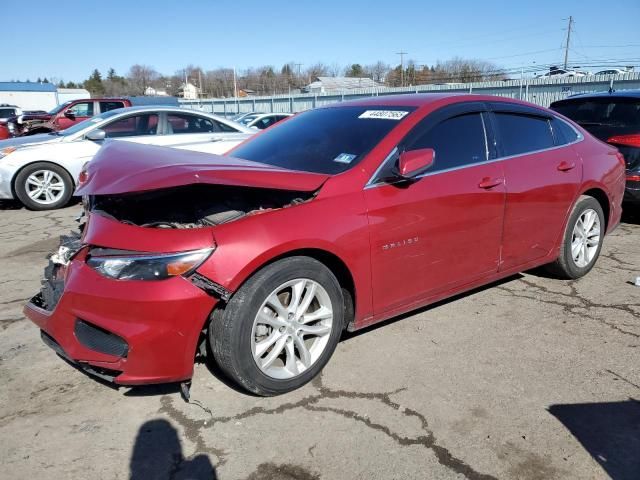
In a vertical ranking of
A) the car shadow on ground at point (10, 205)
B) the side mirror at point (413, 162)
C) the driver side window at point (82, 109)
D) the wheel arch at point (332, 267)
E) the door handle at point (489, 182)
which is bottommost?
the car shadow on ground at point (10, 205)

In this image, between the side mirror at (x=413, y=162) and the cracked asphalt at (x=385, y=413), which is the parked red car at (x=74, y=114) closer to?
the cracked asphalt at (x=385, y=413)

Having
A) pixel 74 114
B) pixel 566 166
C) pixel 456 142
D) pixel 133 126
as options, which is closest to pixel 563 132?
pixel 566 166

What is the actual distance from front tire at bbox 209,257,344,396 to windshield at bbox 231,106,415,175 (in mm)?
740

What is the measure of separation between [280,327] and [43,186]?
22.4 feet

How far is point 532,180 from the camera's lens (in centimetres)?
379

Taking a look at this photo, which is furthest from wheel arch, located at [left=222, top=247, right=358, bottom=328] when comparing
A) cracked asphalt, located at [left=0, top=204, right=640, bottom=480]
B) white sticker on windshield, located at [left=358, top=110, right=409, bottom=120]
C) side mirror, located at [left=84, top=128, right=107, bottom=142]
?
side mirror, located at [left=84, top=128, right=107, bottom=142]

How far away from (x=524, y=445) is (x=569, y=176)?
98.8 inches

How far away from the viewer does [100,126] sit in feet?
26.6

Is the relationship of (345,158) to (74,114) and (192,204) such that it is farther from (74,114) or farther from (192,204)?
(74,114)

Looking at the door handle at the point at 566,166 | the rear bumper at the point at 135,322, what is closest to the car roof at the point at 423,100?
the door handle at the point at 566,166

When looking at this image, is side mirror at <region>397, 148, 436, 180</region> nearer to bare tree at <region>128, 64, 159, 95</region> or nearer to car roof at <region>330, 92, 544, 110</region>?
car roof at <region>330, 92, 544, 110</region>

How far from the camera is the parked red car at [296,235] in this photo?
8.01 ft

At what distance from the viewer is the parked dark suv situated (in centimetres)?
584

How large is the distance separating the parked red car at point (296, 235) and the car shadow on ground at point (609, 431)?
1.09m
